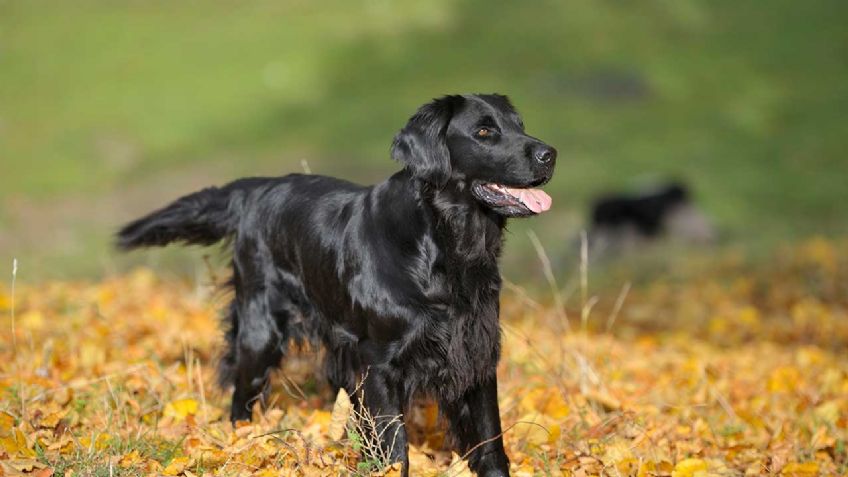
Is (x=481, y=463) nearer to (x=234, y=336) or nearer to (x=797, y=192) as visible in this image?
(x=234, y=336)

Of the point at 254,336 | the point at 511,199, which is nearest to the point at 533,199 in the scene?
the point at 511,199

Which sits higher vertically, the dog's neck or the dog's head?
the dog's head

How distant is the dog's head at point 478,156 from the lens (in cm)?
400

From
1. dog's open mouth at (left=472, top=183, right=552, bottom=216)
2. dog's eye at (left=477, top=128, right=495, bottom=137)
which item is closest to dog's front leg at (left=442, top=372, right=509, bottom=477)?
dog's open mouth at (left=472, top=183, right=552, bottom=216)

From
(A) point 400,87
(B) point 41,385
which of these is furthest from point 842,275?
(A) point 400,87

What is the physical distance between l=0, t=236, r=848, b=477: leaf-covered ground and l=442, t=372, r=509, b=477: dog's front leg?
13 centimetres

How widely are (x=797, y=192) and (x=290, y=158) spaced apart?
8.54 m

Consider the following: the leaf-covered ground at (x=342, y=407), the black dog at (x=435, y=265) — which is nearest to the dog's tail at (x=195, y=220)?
the leaf-covered ground at (x=342, y=407)

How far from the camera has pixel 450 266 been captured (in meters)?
4.09

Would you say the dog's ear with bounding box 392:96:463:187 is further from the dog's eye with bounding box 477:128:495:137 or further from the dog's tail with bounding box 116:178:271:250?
the dog's tail with bounding box 116:178:271:250

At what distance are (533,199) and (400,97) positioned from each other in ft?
51.9

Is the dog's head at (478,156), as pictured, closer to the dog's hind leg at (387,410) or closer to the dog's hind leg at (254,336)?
the dog's hind leg at (387,410)

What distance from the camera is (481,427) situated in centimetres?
436

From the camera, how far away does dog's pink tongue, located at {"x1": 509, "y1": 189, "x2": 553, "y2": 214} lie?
4008 mm
